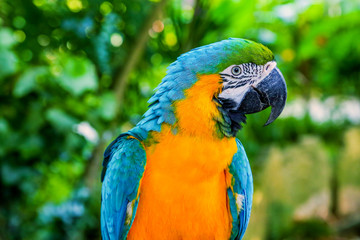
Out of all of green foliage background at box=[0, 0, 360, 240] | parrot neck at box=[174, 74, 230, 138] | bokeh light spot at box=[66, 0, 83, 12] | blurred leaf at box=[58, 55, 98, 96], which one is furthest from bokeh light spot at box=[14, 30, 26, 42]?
parrot neck at box=[174, 74, 230, 138]

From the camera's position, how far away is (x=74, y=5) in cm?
193

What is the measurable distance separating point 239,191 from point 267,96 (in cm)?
28

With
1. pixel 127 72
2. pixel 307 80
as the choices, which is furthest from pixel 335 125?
pixel 127 72

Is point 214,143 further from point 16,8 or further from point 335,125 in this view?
point 335,125

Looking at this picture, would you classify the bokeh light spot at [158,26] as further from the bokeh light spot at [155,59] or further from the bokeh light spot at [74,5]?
the bokeh light spot at [74,5]

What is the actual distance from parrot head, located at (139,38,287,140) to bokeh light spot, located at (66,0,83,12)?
1111mm

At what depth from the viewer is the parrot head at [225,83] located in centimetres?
93

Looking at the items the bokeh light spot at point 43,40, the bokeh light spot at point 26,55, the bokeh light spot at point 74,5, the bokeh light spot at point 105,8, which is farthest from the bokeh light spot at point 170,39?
the bokeh light spot at point 26,55

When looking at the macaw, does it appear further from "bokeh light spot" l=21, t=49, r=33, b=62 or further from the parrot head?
"bokeh light spot" l=21, t=49, r=33, b=62

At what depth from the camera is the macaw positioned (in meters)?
0.94

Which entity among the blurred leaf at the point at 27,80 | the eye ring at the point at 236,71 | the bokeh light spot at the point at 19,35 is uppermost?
the bokeh light spot at the point at 19,35

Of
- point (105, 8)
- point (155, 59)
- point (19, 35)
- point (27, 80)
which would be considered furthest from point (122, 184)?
point (155, 59)

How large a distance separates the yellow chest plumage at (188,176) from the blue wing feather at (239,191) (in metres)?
0.03

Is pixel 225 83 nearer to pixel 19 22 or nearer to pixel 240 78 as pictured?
pixel 240 78
